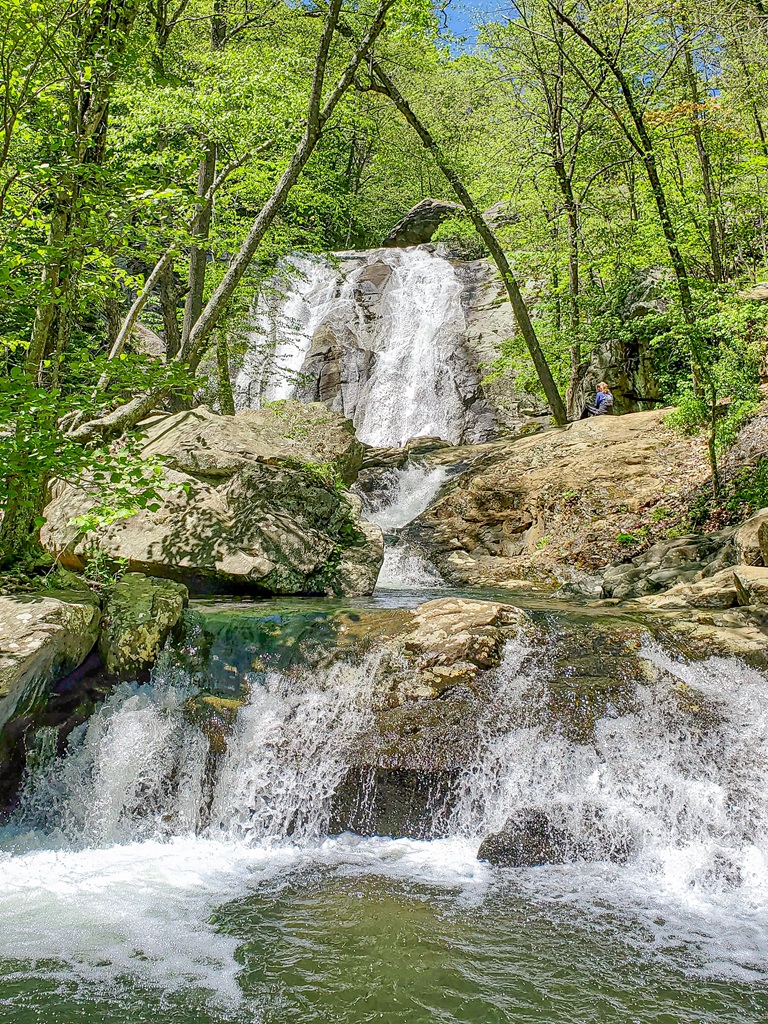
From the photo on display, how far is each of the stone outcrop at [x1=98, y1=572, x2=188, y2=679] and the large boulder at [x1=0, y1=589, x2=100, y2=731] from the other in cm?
18

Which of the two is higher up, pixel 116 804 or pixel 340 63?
pixel 340 63

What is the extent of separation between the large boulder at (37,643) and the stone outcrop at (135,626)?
7.2 inches

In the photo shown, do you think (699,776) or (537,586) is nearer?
(699,776)

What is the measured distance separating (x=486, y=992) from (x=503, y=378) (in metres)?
18.2

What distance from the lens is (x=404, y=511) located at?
1340cm

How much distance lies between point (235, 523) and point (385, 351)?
13.4 metres

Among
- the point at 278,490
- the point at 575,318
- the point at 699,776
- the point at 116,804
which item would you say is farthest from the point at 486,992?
the point at 575,318

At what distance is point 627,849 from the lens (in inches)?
183

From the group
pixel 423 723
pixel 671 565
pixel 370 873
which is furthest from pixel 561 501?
pixel 370 873

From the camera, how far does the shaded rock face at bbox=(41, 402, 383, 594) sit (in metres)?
8.19

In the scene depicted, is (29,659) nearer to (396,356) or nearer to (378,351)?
(396,356)

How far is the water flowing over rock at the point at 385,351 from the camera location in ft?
63.0

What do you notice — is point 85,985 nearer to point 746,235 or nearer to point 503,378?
point 746,235

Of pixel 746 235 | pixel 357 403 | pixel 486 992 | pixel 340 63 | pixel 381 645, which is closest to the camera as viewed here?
pixel 486 992
